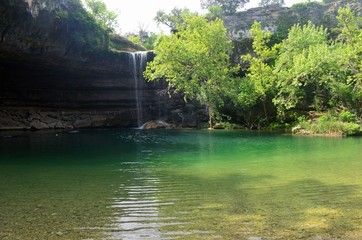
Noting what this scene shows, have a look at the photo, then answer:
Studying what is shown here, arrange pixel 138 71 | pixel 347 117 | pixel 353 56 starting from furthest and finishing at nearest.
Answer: pixel 138 71 < pixel 353 56 < pixel 347 117

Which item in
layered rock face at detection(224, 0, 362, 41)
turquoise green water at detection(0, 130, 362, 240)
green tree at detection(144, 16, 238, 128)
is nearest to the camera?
turquoise green water at detection(0, 130, 362, 240)

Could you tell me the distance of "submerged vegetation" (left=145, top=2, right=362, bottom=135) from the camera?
81.2 ft

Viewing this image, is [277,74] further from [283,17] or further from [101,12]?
[101,12]

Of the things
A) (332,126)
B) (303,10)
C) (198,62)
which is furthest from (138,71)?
(303,10)

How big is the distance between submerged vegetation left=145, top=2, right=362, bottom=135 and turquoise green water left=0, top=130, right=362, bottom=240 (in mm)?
14818

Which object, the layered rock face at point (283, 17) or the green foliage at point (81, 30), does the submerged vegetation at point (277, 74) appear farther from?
the layered rock face at point (283, 17)

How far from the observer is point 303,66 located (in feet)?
82.6

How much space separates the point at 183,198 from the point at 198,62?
2311 centimetres

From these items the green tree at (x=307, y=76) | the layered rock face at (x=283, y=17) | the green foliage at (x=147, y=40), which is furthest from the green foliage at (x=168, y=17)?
the green tree at (x=307, y=76)

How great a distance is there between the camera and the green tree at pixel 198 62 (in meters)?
28.4

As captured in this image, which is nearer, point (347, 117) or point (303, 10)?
point (347, 117)

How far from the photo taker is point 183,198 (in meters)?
6.69

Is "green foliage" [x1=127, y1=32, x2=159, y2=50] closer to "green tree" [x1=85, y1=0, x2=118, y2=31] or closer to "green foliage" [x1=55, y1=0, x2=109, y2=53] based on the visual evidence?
"green tree" [x1=85, y1=0, x2=118, y2=31]

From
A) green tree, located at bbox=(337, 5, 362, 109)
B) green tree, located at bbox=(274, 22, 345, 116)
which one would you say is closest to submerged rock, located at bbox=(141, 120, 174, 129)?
green tree, located at bbox=(274, 22, 345, 116)
